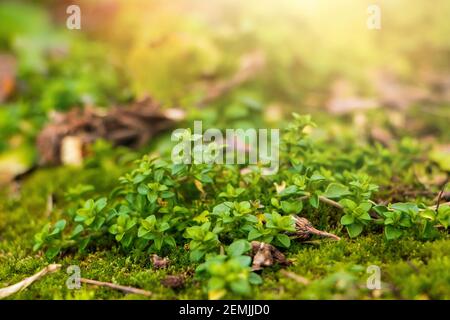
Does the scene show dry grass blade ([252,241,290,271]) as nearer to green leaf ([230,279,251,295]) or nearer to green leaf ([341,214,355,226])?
green leaf ([230,279,251,295])

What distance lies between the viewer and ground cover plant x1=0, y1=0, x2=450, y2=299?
2484mm

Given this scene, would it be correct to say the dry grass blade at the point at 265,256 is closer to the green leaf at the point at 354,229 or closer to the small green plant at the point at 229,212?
the small green plant at the point at 229,212

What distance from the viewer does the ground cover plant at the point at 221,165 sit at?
8.15 feet

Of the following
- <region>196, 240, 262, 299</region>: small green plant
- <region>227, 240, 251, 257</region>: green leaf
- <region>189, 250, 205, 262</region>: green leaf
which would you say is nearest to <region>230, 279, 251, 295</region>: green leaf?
<region>196, 240, 262, 299</region>: small green plant

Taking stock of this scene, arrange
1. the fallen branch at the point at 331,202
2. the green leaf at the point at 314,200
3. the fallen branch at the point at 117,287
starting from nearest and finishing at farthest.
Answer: the fallen branch at the point at 117,287 < the green leaf at the point at 314,200 < the fallen branch at the point at 331,202

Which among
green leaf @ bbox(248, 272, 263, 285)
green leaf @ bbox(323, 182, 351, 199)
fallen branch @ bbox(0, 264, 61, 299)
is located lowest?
fallen branch @ bbox(0, 264, 61, 299)

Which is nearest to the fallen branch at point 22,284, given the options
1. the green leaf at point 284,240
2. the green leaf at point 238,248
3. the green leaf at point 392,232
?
the green leaf at point 238,248

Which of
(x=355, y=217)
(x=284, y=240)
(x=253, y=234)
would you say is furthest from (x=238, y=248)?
(x=355, y=217)

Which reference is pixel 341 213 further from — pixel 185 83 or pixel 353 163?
pixel 185 83

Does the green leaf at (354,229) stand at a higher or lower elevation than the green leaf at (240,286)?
higher

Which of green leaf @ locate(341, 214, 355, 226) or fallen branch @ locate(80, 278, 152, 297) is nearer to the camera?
fallen branch @ locate(80, 278, 152, 297)

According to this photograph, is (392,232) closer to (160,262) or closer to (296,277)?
(296,277)

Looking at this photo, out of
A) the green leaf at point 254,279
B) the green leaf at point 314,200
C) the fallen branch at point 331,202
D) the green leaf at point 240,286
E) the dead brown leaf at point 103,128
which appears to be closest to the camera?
the green leaf at point 240,286
